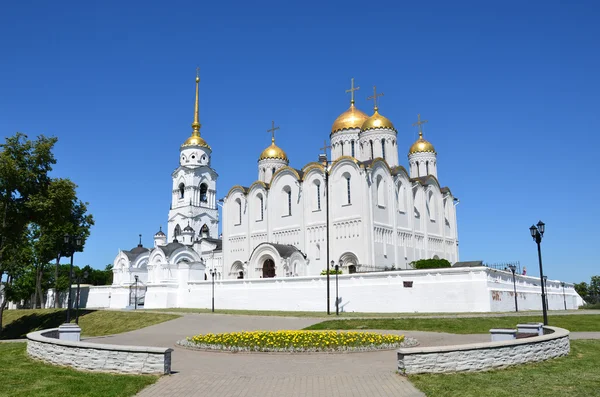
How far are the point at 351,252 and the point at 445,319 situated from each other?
1996 centimetres

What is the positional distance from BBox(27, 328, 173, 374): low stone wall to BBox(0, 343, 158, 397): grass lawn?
0.21 m

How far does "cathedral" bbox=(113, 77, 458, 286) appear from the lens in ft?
140

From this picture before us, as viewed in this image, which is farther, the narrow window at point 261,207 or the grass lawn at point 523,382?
the narrow window at point 261,207

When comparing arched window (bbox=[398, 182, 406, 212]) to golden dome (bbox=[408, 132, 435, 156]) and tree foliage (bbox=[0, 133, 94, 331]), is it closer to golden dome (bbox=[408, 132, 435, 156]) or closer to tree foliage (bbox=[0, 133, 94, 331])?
golden dome (bbox=[408, 132, 435, 156])

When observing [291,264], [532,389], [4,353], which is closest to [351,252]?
[291,264]

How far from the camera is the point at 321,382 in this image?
970 centimetres

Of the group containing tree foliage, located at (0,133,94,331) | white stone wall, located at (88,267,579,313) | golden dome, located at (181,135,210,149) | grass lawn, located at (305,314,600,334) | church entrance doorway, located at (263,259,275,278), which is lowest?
grass lawn, located at (305,314,600,334)

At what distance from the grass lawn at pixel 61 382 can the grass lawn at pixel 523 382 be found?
5204mm

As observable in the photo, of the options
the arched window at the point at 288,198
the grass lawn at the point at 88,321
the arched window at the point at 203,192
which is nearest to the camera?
the grass lawn at the point at 88,321

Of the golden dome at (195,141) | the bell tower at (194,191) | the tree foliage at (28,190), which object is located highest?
the golden dome at (195,141)

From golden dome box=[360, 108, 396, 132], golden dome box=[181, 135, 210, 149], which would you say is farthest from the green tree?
golden dome box=[181, 135, 210, 149]

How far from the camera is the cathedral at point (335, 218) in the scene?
42531mm

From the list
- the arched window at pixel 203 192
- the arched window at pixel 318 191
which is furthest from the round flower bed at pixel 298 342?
the arched window at pixel 203 192

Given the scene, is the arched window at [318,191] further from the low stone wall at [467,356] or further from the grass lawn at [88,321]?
the low stone wall at [467,356]
